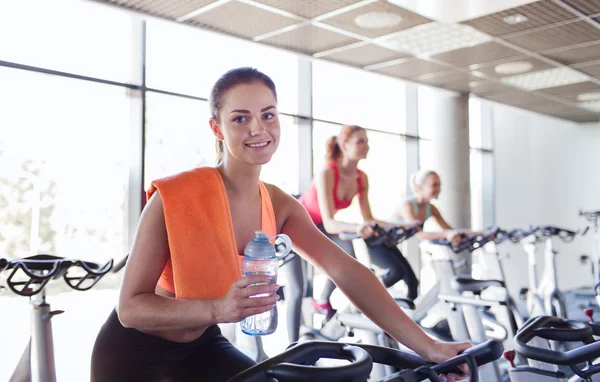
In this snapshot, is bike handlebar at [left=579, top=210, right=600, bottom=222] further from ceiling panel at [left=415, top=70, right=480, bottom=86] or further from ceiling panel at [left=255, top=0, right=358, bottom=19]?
ceiling panel at [left=255, top=0, right=358, bottom=19]

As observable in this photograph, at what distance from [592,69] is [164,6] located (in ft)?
13.5

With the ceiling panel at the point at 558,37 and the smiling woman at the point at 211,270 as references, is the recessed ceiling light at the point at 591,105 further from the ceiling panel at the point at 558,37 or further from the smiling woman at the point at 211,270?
the smiling woman at the point at 211,270

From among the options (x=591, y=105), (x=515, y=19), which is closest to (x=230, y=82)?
(x=515, y=19)

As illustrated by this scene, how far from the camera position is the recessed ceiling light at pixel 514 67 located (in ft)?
16.9

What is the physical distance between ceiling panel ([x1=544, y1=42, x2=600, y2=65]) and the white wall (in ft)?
9.11

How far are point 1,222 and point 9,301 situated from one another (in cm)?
106

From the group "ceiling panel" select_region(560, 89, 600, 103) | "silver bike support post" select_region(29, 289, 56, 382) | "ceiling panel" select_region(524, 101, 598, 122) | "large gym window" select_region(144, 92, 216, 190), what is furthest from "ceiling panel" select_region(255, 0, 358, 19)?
"ceiling panel" select_region(524, 101, 598, 122)

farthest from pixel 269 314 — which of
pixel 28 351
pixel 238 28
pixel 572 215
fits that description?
pixel 572 215

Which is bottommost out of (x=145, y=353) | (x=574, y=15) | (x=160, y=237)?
(x=145, y=353)

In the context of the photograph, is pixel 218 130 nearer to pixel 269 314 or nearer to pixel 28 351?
pixel 269 314

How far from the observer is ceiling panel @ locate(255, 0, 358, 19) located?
362 centimetres

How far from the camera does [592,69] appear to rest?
5.29 metres

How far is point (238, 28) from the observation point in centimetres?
412

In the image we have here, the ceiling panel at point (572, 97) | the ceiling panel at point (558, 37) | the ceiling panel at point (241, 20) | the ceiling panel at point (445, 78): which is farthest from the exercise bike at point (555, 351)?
the ceiling panel at point (572, 97)
